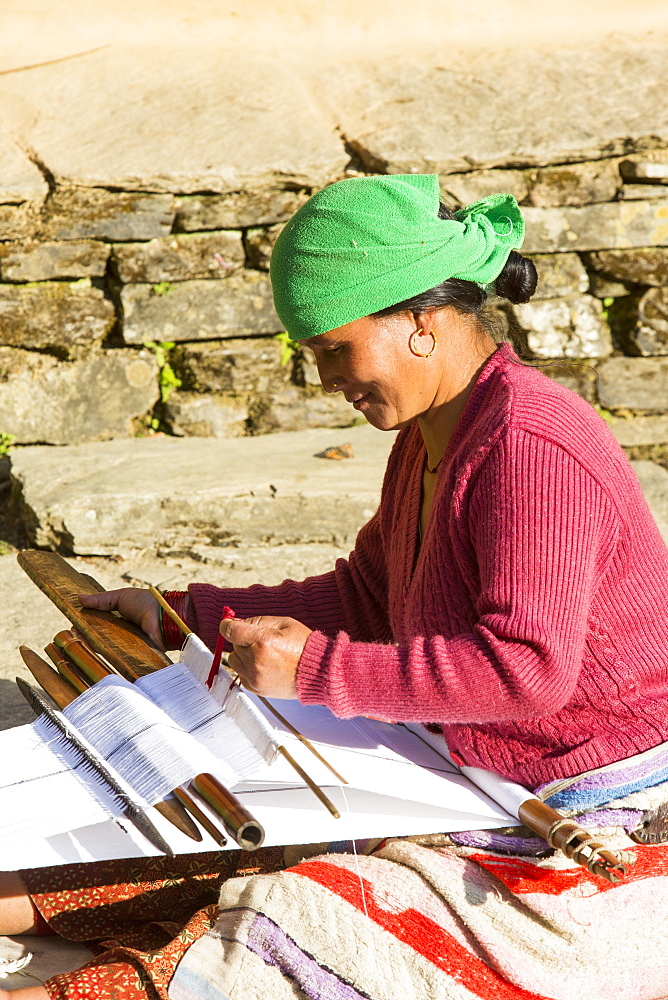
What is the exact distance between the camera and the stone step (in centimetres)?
400

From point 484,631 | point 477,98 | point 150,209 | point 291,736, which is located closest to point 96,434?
point 150,209

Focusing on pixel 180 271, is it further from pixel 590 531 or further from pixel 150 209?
pixel 590 531

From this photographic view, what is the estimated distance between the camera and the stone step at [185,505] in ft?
13.1

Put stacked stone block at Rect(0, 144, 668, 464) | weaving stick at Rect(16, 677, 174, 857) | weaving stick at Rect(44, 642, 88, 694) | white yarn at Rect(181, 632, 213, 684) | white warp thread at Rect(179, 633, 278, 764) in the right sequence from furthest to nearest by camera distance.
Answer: stacked stone block at Rect(0, 144, 668, 464), weaving stick at Rect(44, 642, 88, 694), white yarn at Rect(181, 632, 213, 684), white warp thread at Rect(179, 633, 278, 764), weaving stick at Rect(16, 677, 174, 857)

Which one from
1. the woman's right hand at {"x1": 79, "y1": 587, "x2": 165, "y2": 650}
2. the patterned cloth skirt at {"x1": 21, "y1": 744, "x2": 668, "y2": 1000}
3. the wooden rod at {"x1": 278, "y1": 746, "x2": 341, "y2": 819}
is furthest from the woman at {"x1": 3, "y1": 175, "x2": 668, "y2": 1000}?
the woman's right hand at {"x1": 79, "y1": 587, "x2": 165, "y2": 650}

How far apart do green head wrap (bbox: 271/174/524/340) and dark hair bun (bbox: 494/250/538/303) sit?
13cm

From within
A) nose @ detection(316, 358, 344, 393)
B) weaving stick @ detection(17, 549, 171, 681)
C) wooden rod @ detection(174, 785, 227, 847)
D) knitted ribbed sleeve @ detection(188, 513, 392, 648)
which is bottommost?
knitted ribbed sleeve @ detection(188, 513, 392, 648)

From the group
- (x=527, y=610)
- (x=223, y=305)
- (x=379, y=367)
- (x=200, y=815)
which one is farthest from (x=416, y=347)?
(x=223, y=305)

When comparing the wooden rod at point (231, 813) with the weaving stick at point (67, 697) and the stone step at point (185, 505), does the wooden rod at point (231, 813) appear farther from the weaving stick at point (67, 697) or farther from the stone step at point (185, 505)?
the stone step at point (185, 505)

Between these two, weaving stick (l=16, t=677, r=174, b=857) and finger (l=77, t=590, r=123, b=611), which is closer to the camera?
weaving stick (l=16, t=677, r=174, b=857)

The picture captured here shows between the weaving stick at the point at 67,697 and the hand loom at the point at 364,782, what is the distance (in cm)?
4

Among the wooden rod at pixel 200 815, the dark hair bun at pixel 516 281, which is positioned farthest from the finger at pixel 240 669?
the dark hair bun at pixel 516 281

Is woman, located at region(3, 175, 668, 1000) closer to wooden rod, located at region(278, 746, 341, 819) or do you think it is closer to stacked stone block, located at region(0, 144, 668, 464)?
wooden rod, located at region(278, 746, 341, 819)

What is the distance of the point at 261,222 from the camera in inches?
175
